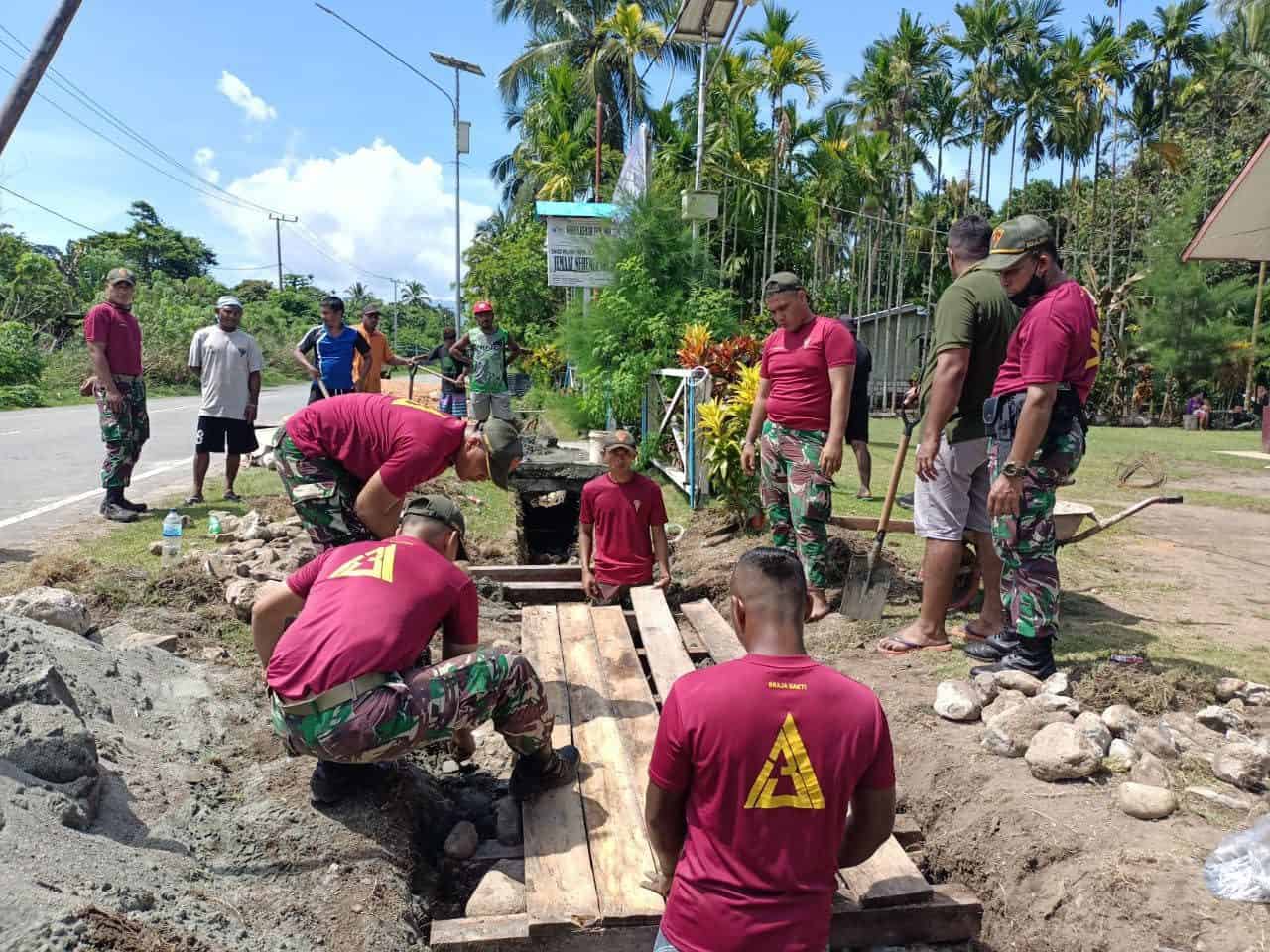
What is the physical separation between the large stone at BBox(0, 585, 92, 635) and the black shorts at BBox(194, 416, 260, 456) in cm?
386

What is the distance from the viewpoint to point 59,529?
22.2 ft

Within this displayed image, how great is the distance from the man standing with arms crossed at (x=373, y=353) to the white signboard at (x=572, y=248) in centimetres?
467

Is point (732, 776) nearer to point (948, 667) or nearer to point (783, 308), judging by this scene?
point (948, 667)

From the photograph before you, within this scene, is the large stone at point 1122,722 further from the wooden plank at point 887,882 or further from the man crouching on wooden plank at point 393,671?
the man crouching on wooden plank at point 393,671

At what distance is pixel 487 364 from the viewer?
9.91 m

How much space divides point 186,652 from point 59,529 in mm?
3284

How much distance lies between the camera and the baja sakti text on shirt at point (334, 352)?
811 cm

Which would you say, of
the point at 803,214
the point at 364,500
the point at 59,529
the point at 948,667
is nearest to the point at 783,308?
the point at 948,667

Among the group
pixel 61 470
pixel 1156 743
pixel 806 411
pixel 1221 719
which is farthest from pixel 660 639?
pixel 61 470

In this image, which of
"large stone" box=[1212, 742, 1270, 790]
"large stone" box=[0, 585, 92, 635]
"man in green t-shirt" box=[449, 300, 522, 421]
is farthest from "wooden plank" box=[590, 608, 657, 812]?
"man in green t-shirt" box=[449, 300, 522, 421]

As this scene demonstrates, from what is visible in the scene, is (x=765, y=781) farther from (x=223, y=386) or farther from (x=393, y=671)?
(x=223, y=386)

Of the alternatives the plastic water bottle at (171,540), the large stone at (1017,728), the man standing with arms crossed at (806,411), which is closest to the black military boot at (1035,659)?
the large stone at (1017,728)

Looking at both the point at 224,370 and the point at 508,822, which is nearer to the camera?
the point at 508,822

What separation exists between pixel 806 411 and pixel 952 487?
3.12 feet
